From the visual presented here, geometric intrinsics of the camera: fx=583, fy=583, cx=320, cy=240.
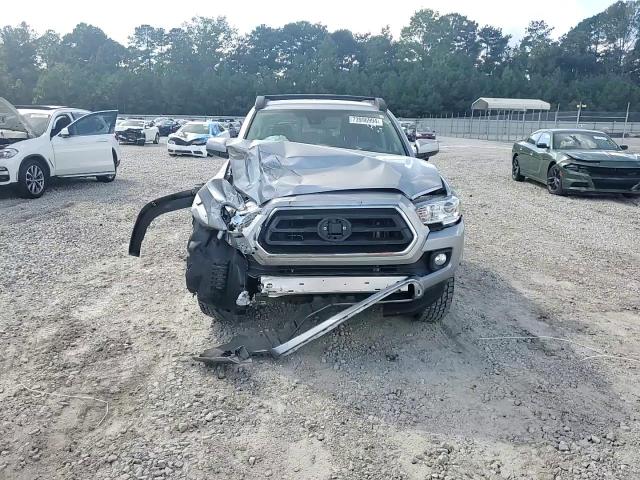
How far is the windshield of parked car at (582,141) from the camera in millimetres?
12562

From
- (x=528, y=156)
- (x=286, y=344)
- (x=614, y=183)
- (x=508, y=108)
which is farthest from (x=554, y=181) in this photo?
(x=508, y=108)

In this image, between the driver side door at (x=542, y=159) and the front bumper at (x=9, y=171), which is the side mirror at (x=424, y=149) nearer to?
the driver side door at (x=542, y=159)

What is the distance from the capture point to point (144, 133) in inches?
1181

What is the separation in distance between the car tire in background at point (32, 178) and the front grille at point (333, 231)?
847 centimetres

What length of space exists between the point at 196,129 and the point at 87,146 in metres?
11.4

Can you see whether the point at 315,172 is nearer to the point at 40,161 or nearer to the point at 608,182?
the point at 40,161

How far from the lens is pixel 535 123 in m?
49.0

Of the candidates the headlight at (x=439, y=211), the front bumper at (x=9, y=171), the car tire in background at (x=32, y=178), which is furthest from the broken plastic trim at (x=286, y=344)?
the car tire in background at (x=32, y=178)

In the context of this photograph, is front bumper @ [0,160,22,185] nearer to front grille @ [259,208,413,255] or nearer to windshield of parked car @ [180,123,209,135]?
front grille @ [259,208,413,255]

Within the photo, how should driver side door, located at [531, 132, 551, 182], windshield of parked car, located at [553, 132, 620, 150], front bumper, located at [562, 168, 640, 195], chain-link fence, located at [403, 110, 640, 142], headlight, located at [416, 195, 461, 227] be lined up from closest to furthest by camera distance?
1. headlight, located at [416, 195, 461, 227]
2. front bumper, located at [562, 168, 640, 195]
3. windshield of parked car, located at [553, 132, 620, 150]
4. driver side door, located at [531, 132, 551, 182]
5. chain-link fence, located at [403, 110, 640, 142]

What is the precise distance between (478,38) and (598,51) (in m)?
22.2

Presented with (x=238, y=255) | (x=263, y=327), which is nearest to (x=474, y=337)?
(x=263, y=327)

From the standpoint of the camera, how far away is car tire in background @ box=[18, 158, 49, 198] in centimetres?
1064

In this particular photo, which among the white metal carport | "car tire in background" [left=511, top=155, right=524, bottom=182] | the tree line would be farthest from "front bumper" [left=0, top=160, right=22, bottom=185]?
the tree line
